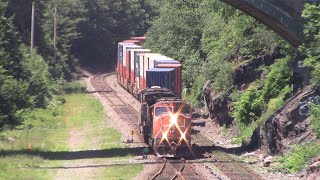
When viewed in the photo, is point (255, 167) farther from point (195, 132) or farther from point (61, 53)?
point (61, 53)

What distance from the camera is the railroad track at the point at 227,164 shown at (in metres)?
28.6

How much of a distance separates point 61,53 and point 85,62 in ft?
52.7

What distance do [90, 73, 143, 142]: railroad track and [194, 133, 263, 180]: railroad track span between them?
4.32 meters

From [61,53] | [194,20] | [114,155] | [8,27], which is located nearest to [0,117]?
[114,155]

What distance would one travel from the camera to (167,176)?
92.7ft

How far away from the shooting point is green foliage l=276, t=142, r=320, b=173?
2889 centimetres

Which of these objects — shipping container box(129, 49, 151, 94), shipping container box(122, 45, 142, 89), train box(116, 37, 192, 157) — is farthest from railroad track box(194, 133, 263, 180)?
shipping container box(122, 45, 142, 89)

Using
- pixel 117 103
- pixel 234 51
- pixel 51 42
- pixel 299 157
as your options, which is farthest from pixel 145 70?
pixel 51 42

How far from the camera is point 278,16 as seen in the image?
35438 millimetres

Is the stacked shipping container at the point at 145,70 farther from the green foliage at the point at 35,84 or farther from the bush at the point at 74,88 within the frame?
the green foliage at the point at 35,84

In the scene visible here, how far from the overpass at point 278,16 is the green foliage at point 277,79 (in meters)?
1.30

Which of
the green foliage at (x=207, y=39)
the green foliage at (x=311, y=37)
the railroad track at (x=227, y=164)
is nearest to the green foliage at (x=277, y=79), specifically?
the green foliage at (x=311, y=37)

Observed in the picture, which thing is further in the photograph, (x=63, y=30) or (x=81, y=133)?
(x=63, y=30)

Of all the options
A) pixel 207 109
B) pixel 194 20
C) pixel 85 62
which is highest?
pixel 194 20
